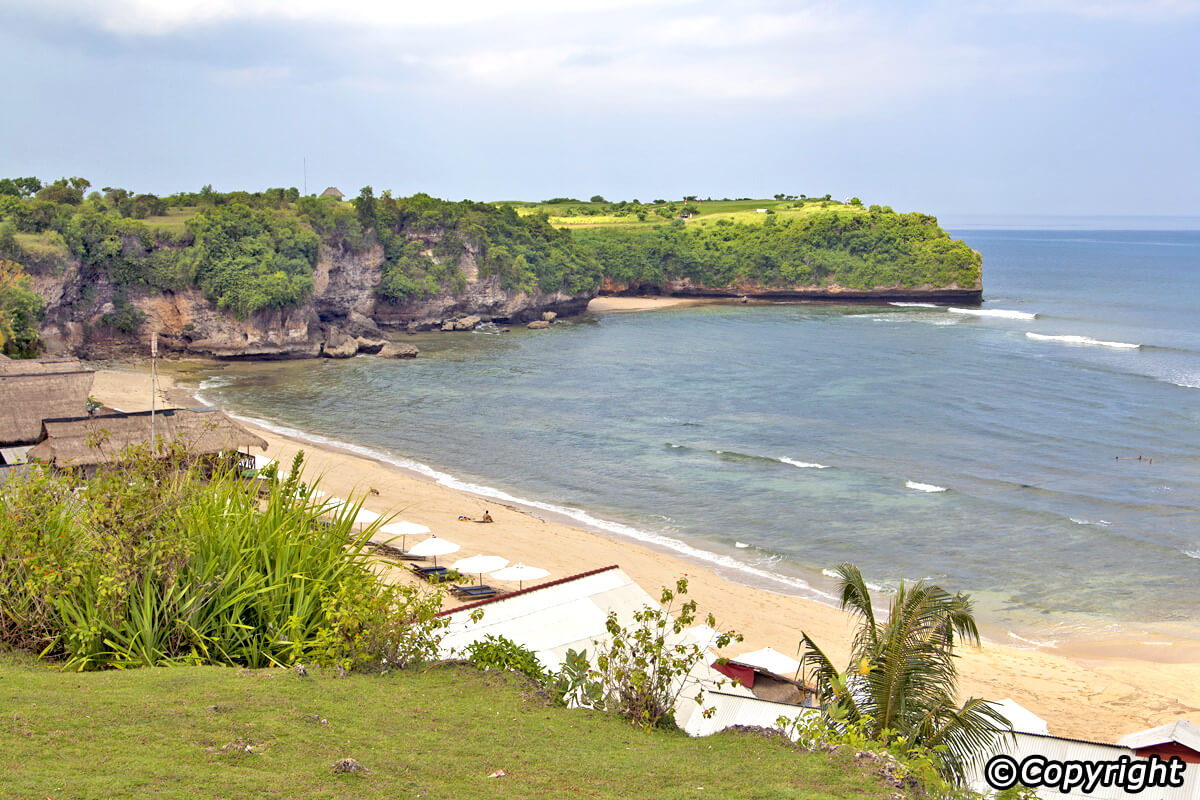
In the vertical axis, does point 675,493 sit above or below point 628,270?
below

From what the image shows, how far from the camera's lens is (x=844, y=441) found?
1647 inches

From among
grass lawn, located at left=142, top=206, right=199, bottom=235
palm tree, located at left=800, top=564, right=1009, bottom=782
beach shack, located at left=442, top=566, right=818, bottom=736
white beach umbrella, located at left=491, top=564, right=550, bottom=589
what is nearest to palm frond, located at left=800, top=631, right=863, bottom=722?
palm tree, located at left=800, top=564, right=1009, bottom=782

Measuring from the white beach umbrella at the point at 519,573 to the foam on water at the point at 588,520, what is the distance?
6.16 meters

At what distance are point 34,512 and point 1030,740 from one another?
45.8 ft

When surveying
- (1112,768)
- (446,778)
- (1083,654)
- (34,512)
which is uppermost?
(34,512)

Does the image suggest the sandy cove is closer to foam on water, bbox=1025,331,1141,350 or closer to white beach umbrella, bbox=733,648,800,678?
white beach umbrella, bbox=733,648,800,678

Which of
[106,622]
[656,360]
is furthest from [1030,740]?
[656,360]

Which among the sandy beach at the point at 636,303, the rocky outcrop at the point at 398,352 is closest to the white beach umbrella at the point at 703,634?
the rocky outcrop at the point at 398,352

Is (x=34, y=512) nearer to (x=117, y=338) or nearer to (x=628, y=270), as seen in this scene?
(x=117, y=338)

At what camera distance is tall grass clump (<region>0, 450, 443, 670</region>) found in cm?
1034

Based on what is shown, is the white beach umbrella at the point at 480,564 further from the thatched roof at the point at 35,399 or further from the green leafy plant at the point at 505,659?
the thatched roof at the point at 35,399

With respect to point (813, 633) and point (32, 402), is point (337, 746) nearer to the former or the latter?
point (813, 633)

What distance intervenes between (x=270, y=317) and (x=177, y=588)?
55568mm

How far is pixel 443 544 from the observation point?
83.3 feet
